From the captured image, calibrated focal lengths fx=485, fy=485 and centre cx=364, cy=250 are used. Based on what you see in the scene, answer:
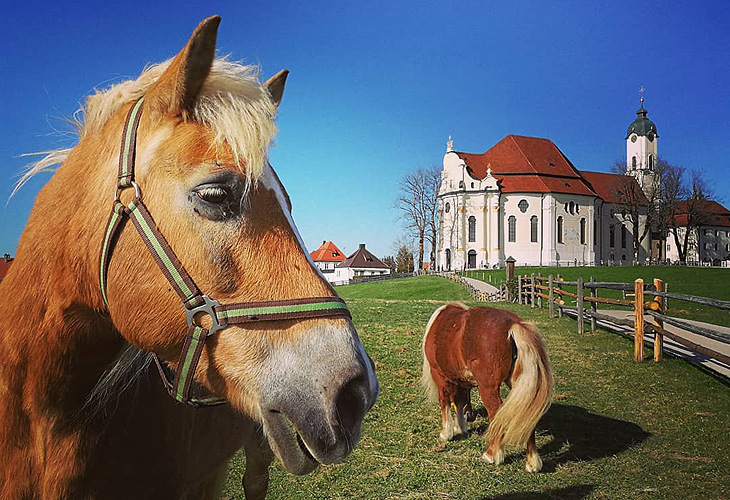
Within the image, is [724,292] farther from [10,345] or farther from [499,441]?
[10,345]

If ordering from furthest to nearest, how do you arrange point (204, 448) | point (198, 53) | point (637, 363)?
point (637, 363), point (204, 448), point (198, 53)

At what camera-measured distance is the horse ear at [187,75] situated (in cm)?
123

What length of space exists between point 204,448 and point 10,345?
2.77 feet

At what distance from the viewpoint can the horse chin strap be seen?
1.20 meters

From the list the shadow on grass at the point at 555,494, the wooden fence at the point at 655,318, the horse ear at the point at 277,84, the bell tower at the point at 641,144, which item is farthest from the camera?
the bell tower at the point at 641,144

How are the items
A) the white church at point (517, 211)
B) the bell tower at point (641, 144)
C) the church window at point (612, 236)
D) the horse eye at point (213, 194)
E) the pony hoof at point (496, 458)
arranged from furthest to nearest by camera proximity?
the bell tower at point (641, 144), the church window at point (612, 236), the white church at point (517, 211), the pony hoof at point (496, 458), the horse eye at point (213, 194)

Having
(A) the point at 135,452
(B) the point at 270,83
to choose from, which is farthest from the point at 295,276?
(A) the point at 135,452

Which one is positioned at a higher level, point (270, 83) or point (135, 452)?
point (270, 83)

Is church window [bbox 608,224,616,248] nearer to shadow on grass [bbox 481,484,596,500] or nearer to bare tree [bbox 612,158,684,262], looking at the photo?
bare tree [bbox 612,158,684,262]

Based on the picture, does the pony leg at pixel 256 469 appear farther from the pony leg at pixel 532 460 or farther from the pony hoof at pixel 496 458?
the pony leg at pixel 532 460

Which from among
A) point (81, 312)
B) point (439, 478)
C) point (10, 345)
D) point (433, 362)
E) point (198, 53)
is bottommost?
point (439, 478)

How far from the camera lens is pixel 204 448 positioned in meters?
1.97

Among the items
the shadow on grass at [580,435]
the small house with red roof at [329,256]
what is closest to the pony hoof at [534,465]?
the shadow on grass at [580,435]

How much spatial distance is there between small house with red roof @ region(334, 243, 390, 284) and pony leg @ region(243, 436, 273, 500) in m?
68.6
